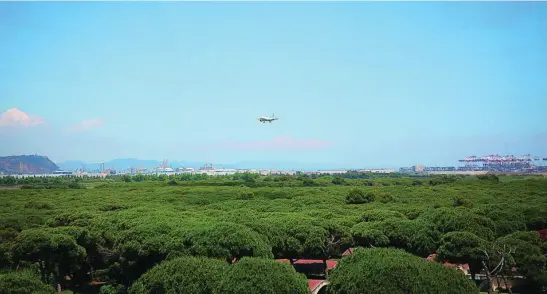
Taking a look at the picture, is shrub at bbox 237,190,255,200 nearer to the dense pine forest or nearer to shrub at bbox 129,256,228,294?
the dense pine forest

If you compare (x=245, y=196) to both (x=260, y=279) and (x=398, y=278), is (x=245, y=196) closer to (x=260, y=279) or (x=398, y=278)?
(x=260, y=279)

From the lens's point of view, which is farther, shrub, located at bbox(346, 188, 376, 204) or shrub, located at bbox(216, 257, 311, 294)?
shrub, located at bbox(346, 188, 376, 204)

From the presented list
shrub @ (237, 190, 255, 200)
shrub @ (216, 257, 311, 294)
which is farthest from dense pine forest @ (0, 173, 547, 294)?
shrub @ (237, 190, 255, 200)

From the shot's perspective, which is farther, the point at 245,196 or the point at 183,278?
the point at 245,196

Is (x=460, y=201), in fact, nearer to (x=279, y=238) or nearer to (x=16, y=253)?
(x=279, y=238)

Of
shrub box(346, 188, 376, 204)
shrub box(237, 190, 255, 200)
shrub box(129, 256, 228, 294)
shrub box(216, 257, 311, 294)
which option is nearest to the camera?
shrub box(216, 257, 311, 294)

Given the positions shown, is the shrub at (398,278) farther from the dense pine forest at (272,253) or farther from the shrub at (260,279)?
the shrub at (260,279)

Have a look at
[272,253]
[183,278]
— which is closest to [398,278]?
[183,278]

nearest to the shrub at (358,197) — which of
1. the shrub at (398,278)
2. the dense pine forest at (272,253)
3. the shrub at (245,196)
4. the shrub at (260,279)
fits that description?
the shrub at (245,196)

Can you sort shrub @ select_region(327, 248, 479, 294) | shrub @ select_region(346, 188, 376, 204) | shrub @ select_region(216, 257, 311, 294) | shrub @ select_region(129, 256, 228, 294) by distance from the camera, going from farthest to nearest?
shrub @ select_region(346, 188, 376, 204) < shrub @ select_region(129, 256, 228, 294) < shrub @ select_region(216, 257, 311, 294) < shrub @ select_region(327, 248, 479, 294)

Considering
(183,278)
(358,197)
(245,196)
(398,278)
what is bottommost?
(183,278)

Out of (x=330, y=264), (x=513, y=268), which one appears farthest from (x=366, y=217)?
(x=513, y=268)
